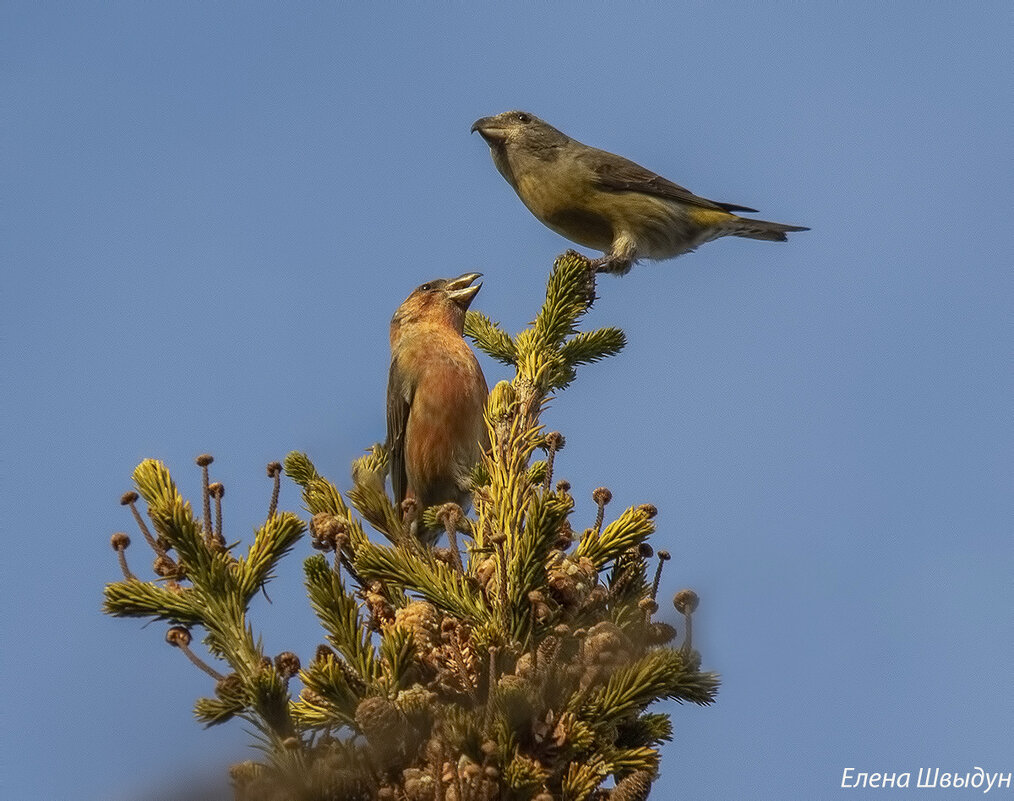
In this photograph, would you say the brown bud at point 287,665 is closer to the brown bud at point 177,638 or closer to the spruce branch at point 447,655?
A: the spruce branch at point 447,655

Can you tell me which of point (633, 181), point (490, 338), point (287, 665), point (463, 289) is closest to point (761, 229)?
point (633, 181)

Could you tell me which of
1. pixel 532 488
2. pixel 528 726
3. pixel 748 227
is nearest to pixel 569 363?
pixel 532 488

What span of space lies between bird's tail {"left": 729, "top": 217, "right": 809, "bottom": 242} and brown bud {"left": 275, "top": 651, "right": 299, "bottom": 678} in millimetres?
6188

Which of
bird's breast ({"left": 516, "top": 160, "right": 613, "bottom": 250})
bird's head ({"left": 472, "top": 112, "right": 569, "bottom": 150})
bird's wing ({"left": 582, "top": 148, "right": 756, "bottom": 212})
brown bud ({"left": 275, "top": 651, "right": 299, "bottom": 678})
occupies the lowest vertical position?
brown bud ({"left": 275, "top": 651, "right": 299, "bottom": 678})

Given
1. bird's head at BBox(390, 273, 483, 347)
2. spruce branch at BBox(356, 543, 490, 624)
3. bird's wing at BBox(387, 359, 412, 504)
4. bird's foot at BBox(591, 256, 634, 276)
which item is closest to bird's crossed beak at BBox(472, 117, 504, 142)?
bird's foot at BBox(591, 256, 634, 276)

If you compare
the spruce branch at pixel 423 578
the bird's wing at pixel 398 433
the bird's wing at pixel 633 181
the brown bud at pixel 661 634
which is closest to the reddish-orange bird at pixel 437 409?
the bird's wing at pixel 398 433

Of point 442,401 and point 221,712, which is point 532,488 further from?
point 442,401

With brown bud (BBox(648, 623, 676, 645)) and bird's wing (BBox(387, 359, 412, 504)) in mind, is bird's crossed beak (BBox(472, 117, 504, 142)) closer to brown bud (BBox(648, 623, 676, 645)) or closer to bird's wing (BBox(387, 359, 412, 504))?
bird's wing (BBox(387, 359, 412, 504))

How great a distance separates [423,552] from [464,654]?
50 centimetres

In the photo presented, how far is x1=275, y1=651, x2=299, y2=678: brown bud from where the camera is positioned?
7.78ft

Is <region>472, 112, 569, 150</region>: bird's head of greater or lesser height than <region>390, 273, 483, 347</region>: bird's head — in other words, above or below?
above

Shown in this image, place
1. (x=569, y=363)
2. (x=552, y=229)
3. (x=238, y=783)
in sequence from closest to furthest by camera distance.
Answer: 1. (x=238, y=783)
2. (x=569, y=363)
3. (x=552, y=229)

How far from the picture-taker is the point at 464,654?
2613 millimetres

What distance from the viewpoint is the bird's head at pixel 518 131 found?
7.61 metres
